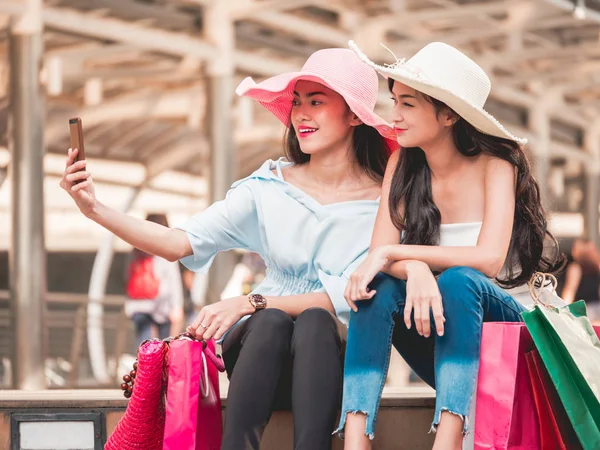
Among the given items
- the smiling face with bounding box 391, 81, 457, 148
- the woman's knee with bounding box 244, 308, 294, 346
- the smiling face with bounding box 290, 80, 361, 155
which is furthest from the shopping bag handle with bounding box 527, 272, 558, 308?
the smiling face with bounding box 290, 80, 361, 155

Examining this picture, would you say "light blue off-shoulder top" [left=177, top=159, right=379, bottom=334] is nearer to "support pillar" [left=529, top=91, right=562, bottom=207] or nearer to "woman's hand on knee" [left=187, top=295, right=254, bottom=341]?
"woman's hand on knee" [left=187, top=295, right=254, bottom=341]

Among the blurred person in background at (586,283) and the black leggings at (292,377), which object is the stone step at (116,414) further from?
the blurred person in background at (586,283)

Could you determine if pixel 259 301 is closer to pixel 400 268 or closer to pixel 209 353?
pixel 209 353

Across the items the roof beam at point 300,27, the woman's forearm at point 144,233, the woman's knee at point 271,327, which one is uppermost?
the roof beam at point 300,27

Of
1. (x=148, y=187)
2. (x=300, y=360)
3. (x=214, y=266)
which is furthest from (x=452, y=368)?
(x=148, y=187)

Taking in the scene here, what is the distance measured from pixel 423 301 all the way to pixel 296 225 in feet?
2.14

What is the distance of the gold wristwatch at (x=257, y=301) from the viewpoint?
2.89 metres

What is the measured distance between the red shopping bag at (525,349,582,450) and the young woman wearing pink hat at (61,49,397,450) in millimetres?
459

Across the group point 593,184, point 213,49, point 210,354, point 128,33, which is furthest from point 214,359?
point 593,184

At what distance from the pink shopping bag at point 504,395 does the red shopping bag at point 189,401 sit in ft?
2.11

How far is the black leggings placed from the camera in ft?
8.58

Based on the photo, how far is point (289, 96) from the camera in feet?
10.8

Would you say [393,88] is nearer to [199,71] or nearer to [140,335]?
[140,335]

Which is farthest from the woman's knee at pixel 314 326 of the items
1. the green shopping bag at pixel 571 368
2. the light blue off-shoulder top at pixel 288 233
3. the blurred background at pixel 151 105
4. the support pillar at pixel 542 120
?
the support pillar at pixel 542 120
